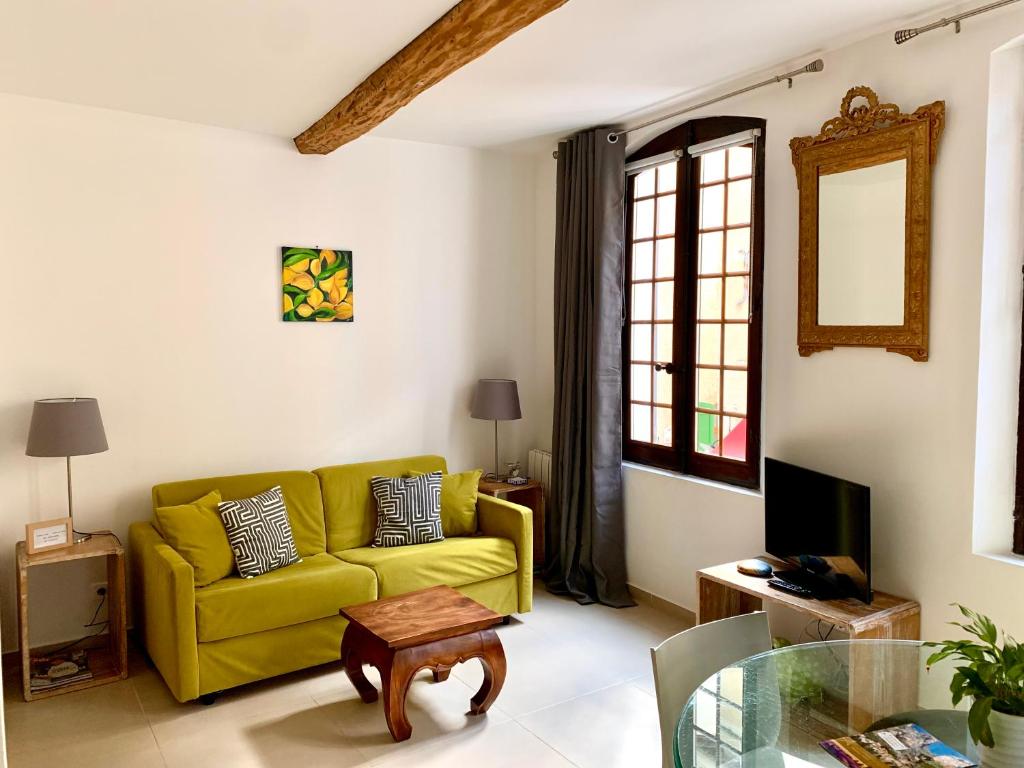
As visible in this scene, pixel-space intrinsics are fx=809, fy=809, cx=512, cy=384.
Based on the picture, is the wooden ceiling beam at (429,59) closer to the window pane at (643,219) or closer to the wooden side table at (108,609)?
the window pane at (643,219)

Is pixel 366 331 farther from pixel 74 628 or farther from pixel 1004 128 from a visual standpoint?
pixel 1004 128

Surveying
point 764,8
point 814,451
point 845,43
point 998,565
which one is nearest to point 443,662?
point 814,451

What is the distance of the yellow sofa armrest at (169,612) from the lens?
333cm

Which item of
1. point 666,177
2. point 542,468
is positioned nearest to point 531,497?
point 542,468

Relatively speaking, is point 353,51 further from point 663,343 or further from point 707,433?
point 707,433

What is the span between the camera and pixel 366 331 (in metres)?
4.79

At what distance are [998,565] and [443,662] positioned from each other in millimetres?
2097

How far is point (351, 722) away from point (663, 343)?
8.36ft

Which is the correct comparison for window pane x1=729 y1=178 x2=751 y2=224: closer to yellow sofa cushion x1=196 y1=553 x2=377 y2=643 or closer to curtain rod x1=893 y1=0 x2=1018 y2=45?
curtain rod x1=893 y1=0 x2=1018 y2=45

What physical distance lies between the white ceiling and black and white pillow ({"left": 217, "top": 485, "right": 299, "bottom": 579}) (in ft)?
6.32

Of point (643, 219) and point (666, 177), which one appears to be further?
point (643, 219)

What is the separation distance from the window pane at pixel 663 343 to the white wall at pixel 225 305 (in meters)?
1.08

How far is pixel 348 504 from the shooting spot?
14.4 feet

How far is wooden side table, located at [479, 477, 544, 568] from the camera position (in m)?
4.92
